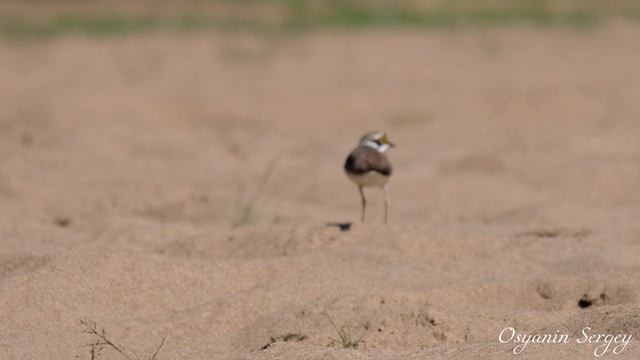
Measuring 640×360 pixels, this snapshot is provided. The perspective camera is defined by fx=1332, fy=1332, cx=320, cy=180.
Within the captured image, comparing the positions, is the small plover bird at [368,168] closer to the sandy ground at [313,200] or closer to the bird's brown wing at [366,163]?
the bird's brown wing at [366,163]

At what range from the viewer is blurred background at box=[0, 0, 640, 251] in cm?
876

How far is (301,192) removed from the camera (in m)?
9.34

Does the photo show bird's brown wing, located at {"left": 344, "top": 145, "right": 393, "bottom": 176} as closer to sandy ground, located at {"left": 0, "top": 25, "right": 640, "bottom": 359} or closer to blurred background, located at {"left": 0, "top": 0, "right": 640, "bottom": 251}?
sandy ground, located at {"left": 0, "top": 25, "right": 640, "bottom": 359}

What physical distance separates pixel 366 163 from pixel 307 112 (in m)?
6.36

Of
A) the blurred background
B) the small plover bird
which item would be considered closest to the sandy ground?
the blurred background

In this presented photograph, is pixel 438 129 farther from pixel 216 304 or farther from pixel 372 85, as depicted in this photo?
pixel 216 304

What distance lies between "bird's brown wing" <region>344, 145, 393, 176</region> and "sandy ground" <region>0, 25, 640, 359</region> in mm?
320

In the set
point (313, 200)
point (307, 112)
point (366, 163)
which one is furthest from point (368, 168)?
point (307, 112)

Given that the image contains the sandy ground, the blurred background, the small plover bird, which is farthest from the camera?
the blurred background

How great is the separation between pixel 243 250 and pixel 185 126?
6231mm

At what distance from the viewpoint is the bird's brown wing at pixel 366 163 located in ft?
23.7

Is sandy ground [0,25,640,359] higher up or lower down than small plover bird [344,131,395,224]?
lower down

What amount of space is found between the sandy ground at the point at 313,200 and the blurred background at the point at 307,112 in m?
0.04

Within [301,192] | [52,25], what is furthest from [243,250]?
[52,25]
